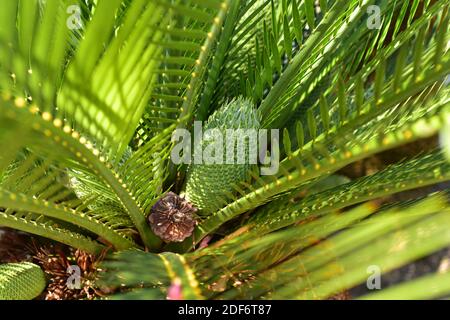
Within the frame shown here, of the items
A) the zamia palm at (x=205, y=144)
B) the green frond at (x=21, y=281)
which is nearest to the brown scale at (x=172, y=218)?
the zamia palm at (x=205, y=144)

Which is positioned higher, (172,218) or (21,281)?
(172,218)

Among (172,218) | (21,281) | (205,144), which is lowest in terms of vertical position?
(21,281)

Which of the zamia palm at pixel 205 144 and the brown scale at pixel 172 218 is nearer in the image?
the zamia palm at pixel 205 144

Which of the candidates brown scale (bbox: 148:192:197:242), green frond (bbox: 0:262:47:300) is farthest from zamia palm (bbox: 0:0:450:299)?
green frond (bbox: 0:262:47:300)

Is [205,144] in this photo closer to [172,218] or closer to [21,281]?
[172,218]

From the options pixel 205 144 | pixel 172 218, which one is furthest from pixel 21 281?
pixel 205 144

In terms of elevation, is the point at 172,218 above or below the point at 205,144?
below

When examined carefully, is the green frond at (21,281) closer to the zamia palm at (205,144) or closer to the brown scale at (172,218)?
the zamia palm at (205,144)

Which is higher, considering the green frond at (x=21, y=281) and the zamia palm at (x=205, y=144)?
the zamia palm at (x=205, y=144)

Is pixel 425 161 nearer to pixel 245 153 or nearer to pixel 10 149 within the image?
pixel 245 153
